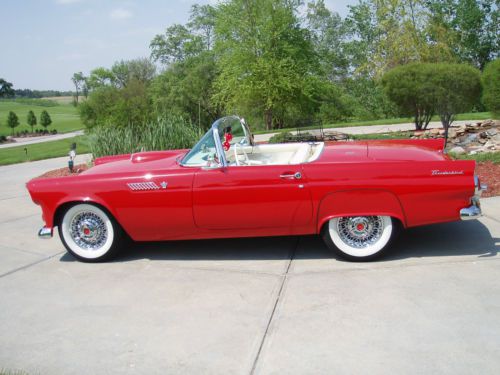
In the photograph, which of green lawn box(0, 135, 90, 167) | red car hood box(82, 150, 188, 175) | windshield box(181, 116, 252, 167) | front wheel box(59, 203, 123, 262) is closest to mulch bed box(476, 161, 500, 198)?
windshield box(181, 116, 252, 167)

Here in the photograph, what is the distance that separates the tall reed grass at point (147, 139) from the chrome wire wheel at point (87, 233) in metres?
4.76

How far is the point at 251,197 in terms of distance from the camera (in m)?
4.37

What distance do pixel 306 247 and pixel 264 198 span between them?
2.92 ft

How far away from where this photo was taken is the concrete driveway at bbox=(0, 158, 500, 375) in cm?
293

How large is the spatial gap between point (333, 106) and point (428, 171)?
34.9 metres

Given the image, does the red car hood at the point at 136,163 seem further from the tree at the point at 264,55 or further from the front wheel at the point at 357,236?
the tree at the point at 264,55

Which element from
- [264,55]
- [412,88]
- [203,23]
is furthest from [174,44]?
[412,88]

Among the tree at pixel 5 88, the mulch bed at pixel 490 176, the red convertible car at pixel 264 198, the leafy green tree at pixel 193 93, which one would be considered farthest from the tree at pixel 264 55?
the tree at pixel 5 88

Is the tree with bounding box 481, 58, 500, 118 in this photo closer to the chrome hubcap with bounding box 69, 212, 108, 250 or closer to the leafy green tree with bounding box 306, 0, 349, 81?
the chrome hubcap with bounding box 69, 212, 108, 250

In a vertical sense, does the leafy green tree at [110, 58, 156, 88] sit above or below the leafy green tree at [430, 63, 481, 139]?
above

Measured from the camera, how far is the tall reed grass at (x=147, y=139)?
9.60 m

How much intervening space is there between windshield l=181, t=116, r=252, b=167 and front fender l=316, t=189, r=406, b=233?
3.52ft

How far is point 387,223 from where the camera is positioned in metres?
4.31

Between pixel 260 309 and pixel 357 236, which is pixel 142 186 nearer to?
pixel 260 309
